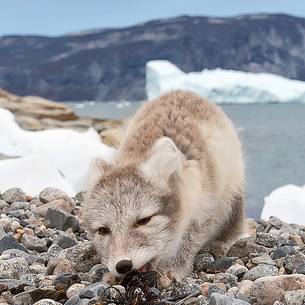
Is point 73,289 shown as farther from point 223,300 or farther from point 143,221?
point 223,300

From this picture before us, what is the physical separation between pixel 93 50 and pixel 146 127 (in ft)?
490

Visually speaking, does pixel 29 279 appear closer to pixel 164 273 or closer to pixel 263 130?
pixel 164 273

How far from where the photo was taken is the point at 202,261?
169 inches

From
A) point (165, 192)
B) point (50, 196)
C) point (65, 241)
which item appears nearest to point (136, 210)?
point (165, 192)

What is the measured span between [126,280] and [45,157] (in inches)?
220

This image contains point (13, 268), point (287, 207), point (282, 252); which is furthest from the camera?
point (287, 207)

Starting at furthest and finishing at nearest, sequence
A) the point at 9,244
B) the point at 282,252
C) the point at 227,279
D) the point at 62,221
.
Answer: the point at 62,221 → the point at 9,244 → the point at 282,252 → the point at 227,279

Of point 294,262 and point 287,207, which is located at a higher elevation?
point 294,262

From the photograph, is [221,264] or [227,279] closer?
[227,279]

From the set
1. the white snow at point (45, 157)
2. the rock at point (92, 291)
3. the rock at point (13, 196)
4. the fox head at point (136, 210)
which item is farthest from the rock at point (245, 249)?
the rock at point (13, 196)

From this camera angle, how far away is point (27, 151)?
11555mm

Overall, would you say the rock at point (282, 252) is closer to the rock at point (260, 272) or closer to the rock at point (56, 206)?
the rock at point (260, 272)

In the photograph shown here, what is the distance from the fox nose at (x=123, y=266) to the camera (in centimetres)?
341

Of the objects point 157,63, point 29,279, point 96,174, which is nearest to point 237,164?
point 96,174
